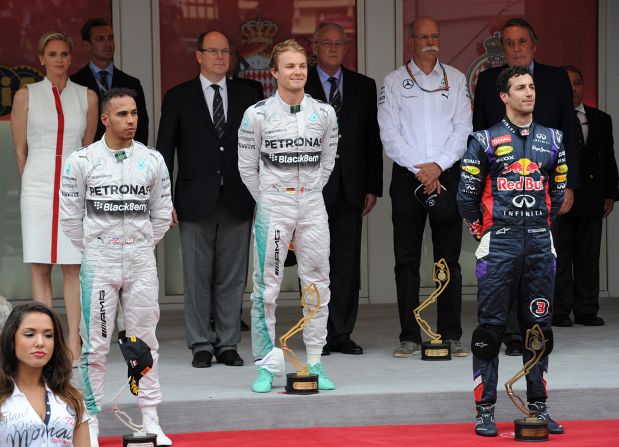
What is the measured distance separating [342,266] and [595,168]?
251 cm

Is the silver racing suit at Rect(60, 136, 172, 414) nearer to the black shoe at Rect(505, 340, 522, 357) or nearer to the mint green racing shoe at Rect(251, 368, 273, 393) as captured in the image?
the mint green racing shoe at Rect(251, 368, 273, 393)

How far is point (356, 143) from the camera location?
26.8ft

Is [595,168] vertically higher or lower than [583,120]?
lower

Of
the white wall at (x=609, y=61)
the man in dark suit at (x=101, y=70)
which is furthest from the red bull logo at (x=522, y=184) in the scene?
the white wall at (x=609, y=61)

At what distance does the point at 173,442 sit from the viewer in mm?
6469

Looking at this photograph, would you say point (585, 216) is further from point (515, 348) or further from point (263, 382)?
point (263, 382)

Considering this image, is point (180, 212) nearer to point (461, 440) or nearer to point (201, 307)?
point (201, 307)

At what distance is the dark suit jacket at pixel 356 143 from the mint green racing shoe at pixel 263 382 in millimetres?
1411

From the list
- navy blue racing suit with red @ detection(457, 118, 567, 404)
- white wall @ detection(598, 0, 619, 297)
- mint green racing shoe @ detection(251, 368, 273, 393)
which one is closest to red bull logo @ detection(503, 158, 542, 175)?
navy blue racing suit with red @ detection(457, 118, 567, 404)

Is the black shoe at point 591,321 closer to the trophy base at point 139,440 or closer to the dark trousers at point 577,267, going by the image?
the dark trousers at point 577,267

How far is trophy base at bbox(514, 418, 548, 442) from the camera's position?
20.9ft

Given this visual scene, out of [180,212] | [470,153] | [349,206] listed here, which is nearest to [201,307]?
[180,212]

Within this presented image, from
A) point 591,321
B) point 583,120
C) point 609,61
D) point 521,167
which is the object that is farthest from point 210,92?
point 609,61

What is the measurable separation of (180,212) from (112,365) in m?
1.00
